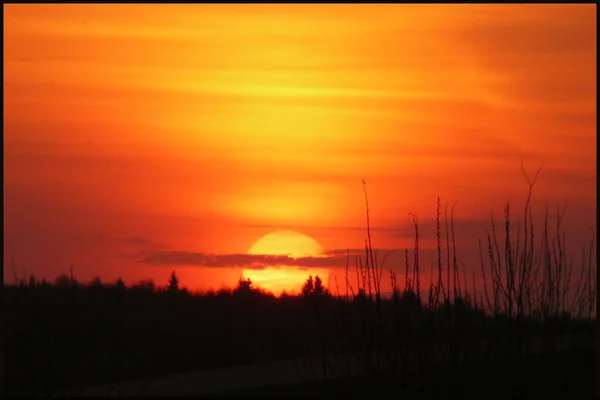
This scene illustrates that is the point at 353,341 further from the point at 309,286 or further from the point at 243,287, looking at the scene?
the point at 243,287

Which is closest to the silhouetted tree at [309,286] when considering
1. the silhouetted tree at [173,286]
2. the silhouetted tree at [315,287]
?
the silhouetted tree at [315,287]

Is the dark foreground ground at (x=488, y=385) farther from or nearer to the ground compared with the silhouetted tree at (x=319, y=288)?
nearer to the ground

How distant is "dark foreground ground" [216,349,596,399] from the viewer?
449 inches

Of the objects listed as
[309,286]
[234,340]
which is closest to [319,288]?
[309,286]

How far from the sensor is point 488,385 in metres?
12.0

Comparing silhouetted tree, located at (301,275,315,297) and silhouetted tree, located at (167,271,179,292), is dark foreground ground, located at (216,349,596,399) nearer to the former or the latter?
silhouetted tree, located at (301,275,315,297)

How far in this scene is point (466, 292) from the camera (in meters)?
11.5

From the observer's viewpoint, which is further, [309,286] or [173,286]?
[173,286]

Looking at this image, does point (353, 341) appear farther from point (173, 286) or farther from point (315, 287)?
point (173, 286)

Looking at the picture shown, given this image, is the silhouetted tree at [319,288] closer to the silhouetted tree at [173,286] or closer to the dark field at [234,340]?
the dark field at [234,340]

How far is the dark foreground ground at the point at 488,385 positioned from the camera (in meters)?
11.4

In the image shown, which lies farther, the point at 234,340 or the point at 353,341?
the point at 234,340

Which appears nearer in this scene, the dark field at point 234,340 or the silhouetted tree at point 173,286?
the dark field at point 234,340

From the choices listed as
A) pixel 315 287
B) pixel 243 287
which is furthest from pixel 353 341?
pixel 243 287
